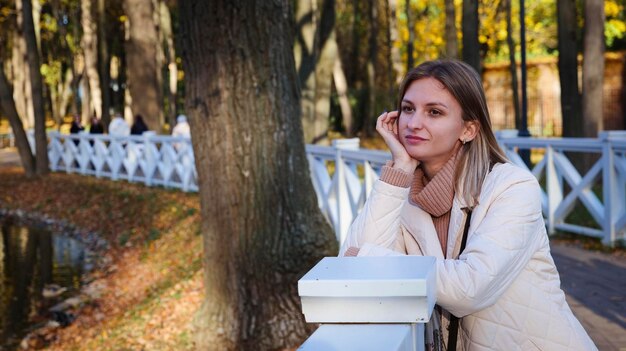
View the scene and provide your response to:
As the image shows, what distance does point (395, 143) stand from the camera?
2.83m

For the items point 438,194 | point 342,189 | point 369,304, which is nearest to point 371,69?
point 342,189

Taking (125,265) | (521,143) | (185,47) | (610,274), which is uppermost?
(185,47)

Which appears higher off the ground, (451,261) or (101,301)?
(451,261)

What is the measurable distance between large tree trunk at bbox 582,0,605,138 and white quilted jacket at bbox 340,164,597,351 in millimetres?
13103

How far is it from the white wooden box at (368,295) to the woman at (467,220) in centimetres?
43

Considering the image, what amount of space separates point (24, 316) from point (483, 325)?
10338 millimetres

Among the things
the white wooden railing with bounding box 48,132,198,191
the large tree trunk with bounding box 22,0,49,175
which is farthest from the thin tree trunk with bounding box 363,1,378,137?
the large tree trunk with bounding box 22,0,49,175

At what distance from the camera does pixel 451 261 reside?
251 centimetres

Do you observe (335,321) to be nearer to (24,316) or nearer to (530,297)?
(530,297)

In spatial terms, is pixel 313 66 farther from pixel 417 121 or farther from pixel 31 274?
pixel 417 121

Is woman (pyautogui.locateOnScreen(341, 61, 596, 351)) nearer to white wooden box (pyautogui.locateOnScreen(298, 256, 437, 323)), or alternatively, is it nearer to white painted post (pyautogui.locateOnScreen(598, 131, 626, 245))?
white wooden box (pyautogui.locateOnScreen(298, 256, 437, 323))

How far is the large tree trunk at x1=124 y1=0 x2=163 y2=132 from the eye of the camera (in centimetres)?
2575

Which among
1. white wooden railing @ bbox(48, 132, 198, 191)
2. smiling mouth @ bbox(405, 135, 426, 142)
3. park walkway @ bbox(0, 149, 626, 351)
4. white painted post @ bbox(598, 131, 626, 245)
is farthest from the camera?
white wooden railing @ bbox(48, 132, 198, 191)

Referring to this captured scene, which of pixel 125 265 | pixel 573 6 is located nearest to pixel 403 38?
pixel 573 6
